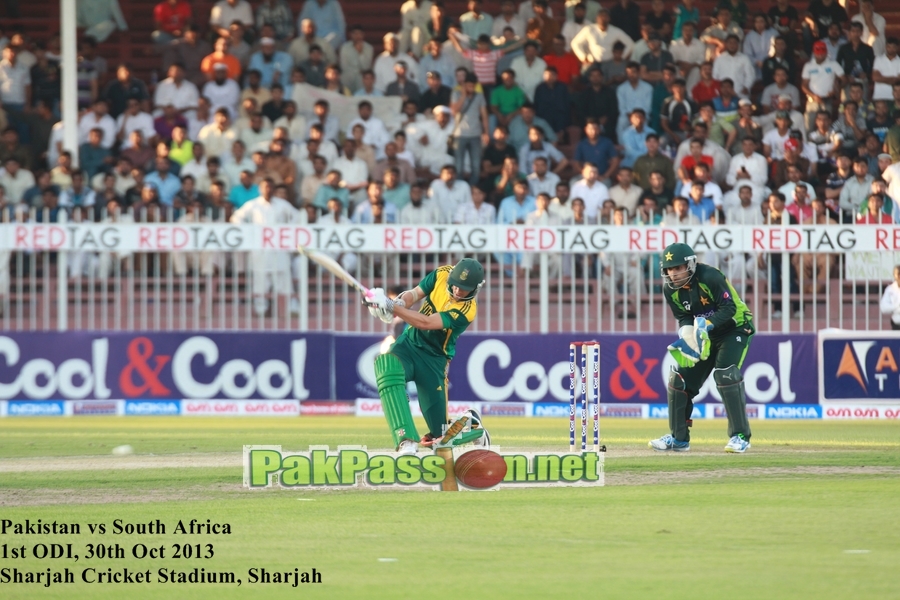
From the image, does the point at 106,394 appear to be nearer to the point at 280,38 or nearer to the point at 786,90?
the point at 280,38

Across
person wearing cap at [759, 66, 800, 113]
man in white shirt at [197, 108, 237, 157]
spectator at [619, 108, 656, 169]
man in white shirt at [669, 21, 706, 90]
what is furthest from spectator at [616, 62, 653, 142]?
man in white shirt at [197, 108, 237, 157]

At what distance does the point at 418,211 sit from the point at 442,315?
7.07 metres

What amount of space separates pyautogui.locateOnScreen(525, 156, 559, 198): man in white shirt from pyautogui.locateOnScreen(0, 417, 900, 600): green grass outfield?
6.06 meters

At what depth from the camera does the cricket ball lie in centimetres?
999

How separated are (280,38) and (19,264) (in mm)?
6602

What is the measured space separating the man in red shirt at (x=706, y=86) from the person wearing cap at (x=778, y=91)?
2.61ft

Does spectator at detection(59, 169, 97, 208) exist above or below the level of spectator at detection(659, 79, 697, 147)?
below

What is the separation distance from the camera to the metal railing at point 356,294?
1748cm

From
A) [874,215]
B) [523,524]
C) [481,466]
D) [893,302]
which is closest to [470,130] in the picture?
[874,215]

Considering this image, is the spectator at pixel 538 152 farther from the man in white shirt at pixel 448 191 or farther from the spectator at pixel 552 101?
the man in white shirt at pixel 448 191

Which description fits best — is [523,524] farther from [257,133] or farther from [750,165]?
[257,133]

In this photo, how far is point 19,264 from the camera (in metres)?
17.9

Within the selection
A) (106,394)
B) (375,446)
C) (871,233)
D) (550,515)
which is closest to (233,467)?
(375,446)

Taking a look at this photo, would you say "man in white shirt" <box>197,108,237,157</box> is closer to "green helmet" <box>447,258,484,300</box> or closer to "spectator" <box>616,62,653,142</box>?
"spectator" <box>616,62,653,142</box>
